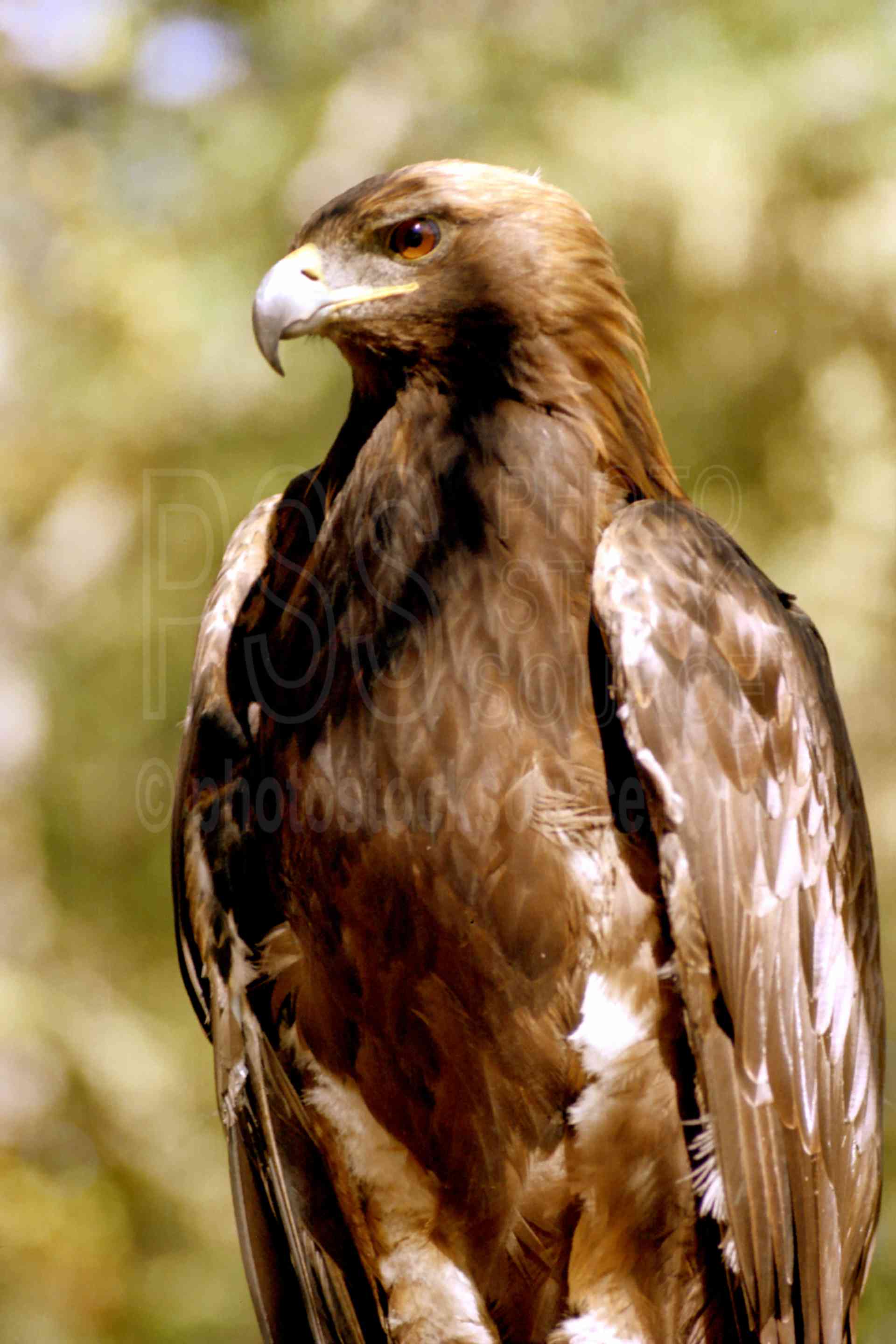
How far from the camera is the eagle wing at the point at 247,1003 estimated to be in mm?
2885

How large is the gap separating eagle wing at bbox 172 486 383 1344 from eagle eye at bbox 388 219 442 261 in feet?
1.81

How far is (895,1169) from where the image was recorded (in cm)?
493

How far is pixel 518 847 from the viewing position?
8.26 ft

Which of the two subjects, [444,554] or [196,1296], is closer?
[444,554]

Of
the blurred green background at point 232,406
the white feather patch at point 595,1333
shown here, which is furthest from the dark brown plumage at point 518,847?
the blurred green background at point 232,406

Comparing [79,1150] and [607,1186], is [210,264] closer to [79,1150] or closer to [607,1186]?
[79,1150]

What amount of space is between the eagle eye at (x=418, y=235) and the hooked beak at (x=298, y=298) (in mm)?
68

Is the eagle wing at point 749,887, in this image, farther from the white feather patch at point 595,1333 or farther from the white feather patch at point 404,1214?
the white feather patch at point 404,1214

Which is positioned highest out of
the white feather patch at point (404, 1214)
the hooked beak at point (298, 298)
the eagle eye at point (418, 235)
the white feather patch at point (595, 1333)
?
the eagle eye at point (418, 235)

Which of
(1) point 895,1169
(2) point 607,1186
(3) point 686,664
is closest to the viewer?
(3) point 686,664

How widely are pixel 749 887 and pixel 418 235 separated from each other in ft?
4.47

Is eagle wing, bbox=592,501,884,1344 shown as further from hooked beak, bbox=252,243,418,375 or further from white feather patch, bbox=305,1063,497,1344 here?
hooked beak, bbox=252,243,418,375

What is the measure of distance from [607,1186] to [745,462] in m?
3.00

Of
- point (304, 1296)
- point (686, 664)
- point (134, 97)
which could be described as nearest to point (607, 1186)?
point (304, 1296)
